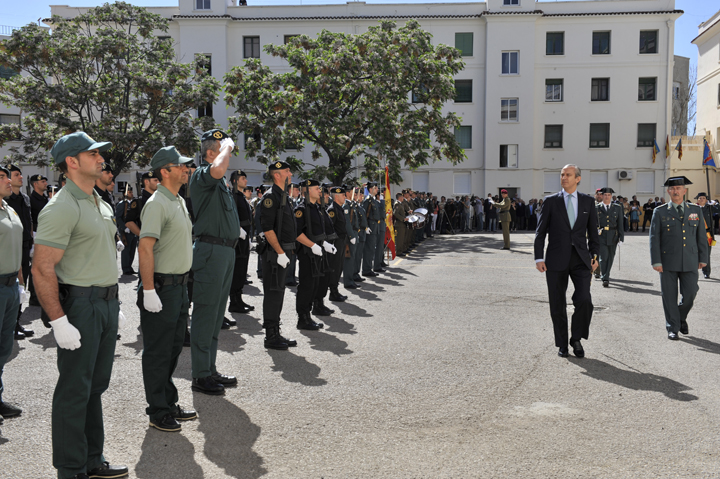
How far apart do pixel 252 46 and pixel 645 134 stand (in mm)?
27092

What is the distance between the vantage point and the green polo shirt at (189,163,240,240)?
17.7 feet

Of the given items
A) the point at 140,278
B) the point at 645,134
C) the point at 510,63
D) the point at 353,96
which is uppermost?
the point at 510,63

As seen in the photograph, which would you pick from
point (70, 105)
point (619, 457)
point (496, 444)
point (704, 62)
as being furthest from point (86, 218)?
point (704, 62)

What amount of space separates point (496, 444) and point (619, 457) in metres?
0.77

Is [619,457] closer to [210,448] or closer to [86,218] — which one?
[210,448]

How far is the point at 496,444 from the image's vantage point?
432 cm

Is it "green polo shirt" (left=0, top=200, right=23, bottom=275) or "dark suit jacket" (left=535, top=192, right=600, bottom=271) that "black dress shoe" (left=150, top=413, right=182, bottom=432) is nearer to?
"green polo shirt" (left=0, top=200, right=23, bottom=275)

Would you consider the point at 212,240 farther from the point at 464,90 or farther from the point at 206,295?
the point at 464,90

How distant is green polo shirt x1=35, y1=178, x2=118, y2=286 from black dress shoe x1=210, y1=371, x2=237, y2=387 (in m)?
2.10

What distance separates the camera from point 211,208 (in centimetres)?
545

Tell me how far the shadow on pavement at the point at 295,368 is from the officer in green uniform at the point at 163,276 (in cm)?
142

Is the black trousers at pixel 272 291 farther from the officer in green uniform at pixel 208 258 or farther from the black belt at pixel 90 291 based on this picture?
the black belt at pixel 90 291

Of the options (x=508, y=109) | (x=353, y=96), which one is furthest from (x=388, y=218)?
(x=508, y=109)

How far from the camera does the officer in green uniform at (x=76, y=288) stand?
3430 mm
